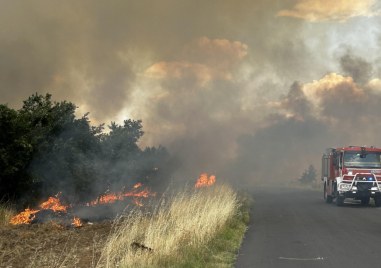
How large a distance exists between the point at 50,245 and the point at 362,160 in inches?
805

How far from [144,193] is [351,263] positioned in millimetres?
19516

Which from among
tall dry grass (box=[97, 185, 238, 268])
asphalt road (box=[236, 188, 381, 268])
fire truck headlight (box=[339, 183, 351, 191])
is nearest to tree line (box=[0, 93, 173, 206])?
tall dry grass (box=[97, 185, 238, 268])

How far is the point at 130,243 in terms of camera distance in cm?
1082

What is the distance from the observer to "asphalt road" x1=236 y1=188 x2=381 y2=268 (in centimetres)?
1110

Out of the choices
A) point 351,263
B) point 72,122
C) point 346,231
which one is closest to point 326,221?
point 346,231

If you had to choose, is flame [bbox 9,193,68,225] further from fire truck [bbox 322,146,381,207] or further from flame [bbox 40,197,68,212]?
fire truck [bbox 322,146,381,207]

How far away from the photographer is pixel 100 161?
2364cm

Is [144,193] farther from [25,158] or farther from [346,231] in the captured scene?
[346,231]

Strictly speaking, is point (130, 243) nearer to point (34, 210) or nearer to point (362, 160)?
point (34, 210)

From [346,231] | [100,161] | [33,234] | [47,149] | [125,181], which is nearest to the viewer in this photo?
[33,234]

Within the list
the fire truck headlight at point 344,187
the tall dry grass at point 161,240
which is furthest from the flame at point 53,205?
the fire truck headlight at point 344,187

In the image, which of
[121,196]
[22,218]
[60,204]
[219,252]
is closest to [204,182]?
[121,196]

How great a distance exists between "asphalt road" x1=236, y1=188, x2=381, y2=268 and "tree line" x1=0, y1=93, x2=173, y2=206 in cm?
715

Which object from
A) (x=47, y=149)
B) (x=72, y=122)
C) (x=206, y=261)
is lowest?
(x=206, y=261)
